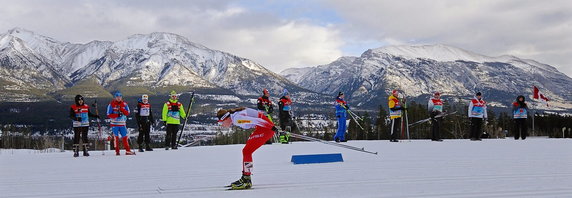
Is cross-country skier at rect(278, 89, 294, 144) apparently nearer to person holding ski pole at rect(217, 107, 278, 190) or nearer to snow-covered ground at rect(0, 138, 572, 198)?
snow-covered ground at rect(0, 138, 572, 198)

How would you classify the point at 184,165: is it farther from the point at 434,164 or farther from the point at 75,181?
the point at 434,164

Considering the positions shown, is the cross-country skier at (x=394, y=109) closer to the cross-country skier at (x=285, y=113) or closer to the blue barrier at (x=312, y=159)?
the cross-country skier at (x=285, y=113)

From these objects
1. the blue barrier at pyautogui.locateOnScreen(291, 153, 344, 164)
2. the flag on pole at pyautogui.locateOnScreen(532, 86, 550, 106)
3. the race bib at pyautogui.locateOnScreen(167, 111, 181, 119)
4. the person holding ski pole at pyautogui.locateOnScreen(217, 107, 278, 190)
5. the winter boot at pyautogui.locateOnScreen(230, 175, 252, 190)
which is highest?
the flag on pole at pyautogui.locateOnScreen(532, 86, 550, 106)

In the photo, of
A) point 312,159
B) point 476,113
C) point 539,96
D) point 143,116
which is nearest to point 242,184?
point 312,159

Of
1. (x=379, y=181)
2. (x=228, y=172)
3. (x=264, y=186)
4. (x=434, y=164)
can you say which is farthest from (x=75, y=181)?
(x=434, y=164)

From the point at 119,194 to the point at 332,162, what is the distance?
498 cm

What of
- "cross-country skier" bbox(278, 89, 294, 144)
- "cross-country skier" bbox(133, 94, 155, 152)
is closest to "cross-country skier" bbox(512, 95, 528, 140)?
"cross-country skier" bbox(278, 89, 294, 144)

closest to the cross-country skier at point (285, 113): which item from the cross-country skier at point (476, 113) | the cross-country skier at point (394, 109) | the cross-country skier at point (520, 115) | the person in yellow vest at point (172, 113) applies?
the person in yellow vest at point (172, 113)

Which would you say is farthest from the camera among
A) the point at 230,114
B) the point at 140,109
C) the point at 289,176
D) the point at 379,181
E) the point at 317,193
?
the point at 140,109

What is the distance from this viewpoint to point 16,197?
7137 millimetres

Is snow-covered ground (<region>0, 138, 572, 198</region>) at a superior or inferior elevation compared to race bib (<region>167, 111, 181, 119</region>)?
inferior

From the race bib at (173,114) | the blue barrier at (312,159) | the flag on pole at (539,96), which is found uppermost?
the flag on pole at (539,96)

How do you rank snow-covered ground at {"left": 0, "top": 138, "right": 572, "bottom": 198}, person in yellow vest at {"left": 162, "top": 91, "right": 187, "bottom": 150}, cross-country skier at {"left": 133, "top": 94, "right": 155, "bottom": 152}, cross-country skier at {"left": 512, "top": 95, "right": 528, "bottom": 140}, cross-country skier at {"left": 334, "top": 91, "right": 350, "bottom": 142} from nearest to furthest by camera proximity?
snow-covered ground at {"left": 0, "top": 138, "right": 572, "bottom": 198} < cross-country skier at {"left": 133, "top": 94, "right": 155, "bottom": 152} < person in yellow vest at {"left": 162, "top": 91, "right": 187, "bottom": 150} < cross-country skier at {"left": 334, "top": 91, "right": 350, "bottom": 142} < cross-country skier at {"left": 512, "top": 95, "right": 528, "bottom": 140}

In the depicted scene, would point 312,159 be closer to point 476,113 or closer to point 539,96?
point 476,113
